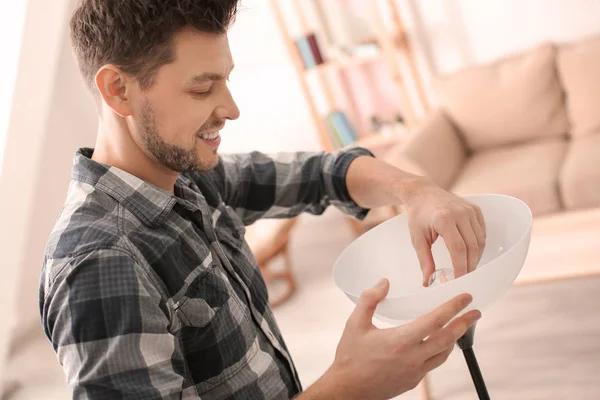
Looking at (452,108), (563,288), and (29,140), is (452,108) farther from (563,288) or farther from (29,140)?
(29,140)

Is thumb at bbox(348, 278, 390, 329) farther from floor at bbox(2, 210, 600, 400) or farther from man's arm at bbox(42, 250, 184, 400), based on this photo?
floor at bbox(2, 210, 600, 400)

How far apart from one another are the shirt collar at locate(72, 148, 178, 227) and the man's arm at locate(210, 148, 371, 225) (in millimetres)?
308

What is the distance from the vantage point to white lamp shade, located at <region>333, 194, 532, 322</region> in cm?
76

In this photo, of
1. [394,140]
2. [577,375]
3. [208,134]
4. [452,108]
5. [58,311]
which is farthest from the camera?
[394,140]

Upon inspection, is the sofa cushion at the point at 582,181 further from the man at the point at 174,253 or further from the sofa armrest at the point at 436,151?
the man at the point at 174,253

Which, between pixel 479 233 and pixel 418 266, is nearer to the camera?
pixel 479 233

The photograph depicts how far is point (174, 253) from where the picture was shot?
90cm

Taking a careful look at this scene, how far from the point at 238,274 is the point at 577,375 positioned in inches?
59.9

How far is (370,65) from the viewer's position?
380cm

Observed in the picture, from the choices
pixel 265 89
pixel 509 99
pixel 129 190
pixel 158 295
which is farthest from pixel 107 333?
pixel 265 89

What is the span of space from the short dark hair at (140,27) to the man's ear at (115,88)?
0.01 meters

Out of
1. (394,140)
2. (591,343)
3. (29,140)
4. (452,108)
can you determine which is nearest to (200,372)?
(591,343)

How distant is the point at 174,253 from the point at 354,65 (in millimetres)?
3044

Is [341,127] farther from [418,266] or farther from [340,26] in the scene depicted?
[418,266]
